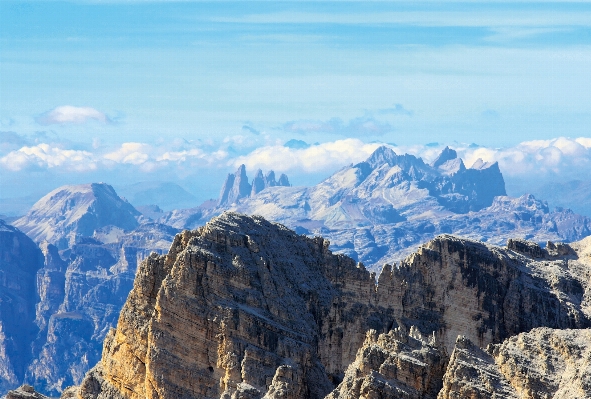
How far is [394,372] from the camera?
83.9m

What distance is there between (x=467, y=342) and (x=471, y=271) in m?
42.9

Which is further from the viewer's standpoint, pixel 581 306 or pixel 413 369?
pixel 581 306

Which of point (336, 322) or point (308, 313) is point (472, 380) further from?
point (336, 322)

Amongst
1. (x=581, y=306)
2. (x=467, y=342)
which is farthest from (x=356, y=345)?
(x=467, y=342)

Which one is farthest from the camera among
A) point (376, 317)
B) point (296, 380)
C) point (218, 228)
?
point (376, 317)

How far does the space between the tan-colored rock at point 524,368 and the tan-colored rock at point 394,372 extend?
111 inches

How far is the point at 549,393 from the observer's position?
8019 cm

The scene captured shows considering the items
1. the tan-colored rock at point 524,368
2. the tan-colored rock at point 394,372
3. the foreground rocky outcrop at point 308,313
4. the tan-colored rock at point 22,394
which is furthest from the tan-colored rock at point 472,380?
the tan-colored rock at point 22,394

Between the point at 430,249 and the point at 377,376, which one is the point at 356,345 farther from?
the point at 377,376

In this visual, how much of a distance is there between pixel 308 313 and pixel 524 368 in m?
35.1

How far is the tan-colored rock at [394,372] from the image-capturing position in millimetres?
81812

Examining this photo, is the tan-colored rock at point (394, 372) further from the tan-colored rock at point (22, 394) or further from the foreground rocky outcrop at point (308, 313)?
the tan-colored rock at point (22, 394)

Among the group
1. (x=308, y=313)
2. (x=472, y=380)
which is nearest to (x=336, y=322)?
(x=308, y=313)

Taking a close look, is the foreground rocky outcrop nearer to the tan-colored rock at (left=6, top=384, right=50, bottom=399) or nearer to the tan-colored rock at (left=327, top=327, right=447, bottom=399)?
the tan-colored rock at (left=327, top=327, right=447, bottom=399)
